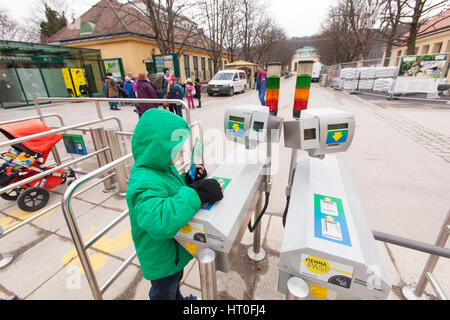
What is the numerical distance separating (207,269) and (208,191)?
0.35 meters

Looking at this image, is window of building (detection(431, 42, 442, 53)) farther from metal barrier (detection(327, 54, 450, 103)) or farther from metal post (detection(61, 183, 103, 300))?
metal post (detection(61, 183, 103, 300))

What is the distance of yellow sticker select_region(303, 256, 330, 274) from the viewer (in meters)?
0.78

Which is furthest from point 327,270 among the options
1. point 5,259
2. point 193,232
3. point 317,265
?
point 5,259

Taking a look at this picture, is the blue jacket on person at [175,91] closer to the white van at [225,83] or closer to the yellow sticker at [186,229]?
the white van at [225,83]

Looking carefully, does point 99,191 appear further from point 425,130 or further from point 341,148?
point 425,130

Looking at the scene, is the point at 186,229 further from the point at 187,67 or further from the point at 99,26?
the point at 187,67

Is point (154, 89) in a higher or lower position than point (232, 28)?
lower

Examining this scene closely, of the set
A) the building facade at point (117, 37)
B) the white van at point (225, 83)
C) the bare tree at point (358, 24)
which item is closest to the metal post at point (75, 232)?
the white van at point (225, 83)

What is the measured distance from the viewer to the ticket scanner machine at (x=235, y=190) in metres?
0.99

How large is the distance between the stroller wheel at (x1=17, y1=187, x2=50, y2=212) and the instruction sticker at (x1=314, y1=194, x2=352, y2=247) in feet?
11.1

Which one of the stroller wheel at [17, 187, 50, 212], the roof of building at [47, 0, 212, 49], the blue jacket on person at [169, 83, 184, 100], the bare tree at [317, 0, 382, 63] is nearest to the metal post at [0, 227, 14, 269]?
the stroller wheel at [17, 187, 50, 212]

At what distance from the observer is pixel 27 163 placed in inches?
112

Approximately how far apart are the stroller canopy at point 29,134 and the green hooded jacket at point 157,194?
2.73 metres

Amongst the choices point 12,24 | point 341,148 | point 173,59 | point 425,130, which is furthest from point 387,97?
point 12,24
